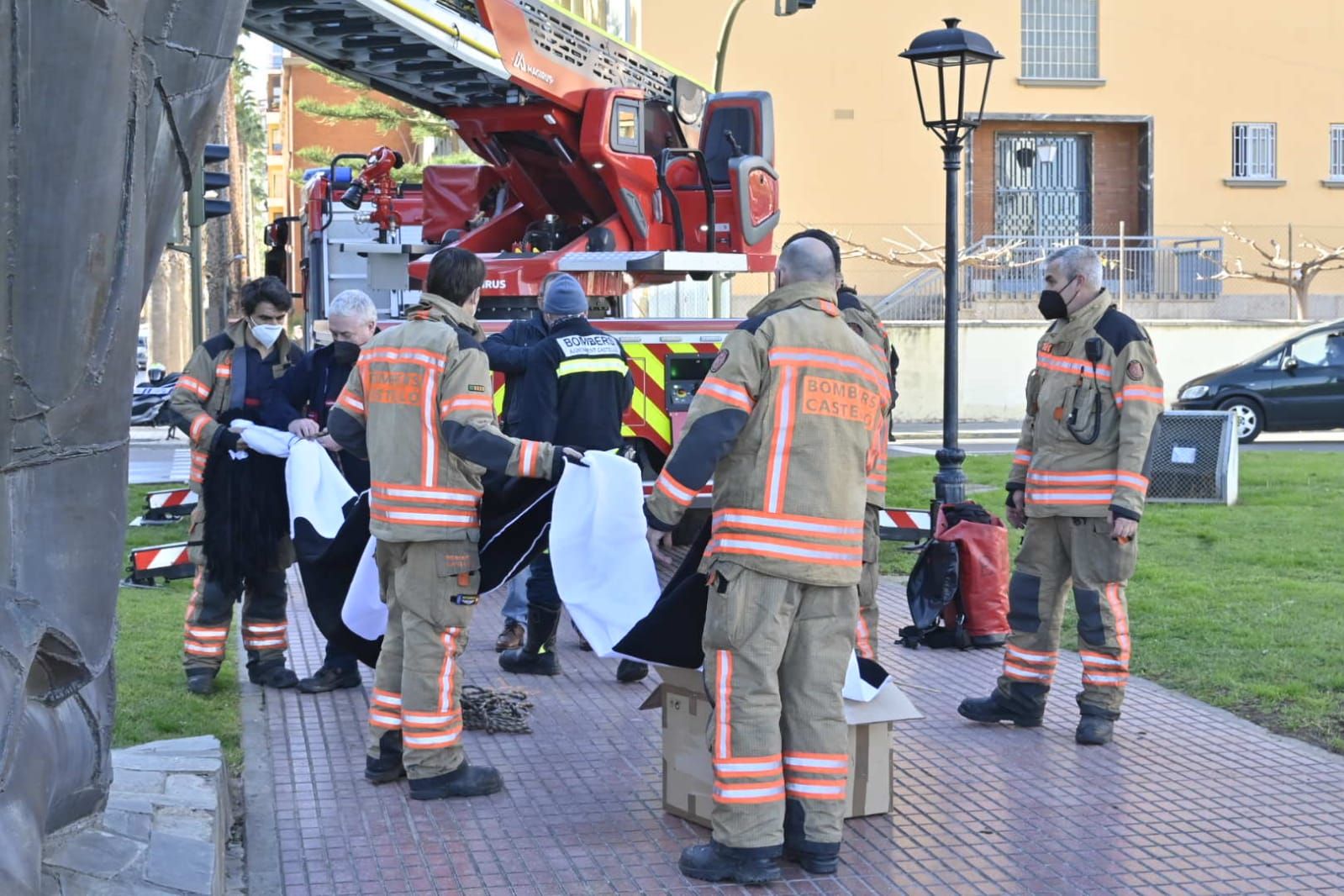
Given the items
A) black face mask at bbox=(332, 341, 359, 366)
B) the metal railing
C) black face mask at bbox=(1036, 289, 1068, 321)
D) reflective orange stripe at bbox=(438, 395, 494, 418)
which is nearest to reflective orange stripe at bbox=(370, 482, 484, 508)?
reflective orange stripe at bbox=(438, 395, 494, 418)

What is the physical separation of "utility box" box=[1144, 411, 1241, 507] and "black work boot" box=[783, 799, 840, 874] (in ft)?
31.9

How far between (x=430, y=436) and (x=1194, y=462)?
1001 centimetres

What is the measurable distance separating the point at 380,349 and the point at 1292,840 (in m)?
3.57

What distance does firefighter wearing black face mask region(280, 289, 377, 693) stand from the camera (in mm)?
7434

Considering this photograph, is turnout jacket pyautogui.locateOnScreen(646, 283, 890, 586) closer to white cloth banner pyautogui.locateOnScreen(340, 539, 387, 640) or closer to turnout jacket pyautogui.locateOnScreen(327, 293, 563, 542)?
turnout jacket pyautogui.locateOnScreen(327, 293, 563, 542)

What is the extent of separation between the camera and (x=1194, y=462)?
14.3m

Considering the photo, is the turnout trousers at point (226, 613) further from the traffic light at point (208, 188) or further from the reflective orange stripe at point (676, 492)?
the traffic light at point (208, 188)

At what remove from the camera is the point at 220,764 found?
550 centimetres

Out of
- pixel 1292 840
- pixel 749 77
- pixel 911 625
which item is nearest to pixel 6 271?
pixel 1292 840

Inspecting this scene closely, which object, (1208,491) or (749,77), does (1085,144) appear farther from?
(1208,491)

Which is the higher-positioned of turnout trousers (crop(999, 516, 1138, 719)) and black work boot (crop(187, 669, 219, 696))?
turnout trousers (crop(999, 516, 1138, 719))

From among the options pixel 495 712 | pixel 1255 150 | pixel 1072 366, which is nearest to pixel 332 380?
pixel 495 712

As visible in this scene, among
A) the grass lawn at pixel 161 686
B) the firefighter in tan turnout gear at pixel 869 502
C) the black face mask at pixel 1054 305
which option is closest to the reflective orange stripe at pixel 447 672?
the grass lawn at pixel 161 686

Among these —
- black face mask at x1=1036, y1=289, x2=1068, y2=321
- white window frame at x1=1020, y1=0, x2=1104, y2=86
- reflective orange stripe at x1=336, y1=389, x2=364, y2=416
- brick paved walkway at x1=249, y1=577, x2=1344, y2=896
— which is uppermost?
white window frame at x1=1020, y1=0, x2=1104, y2=86
